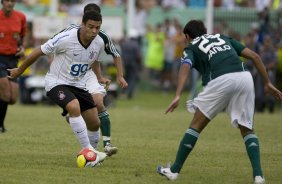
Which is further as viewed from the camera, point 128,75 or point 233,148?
point 128,75

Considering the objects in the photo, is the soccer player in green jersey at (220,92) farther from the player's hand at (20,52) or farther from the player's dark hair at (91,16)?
the player's hand at (20,52)

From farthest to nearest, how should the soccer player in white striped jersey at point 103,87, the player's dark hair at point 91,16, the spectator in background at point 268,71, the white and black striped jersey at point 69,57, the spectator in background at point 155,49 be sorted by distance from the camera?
the spectator in background at point 155,49
the spectator in background at point 268,71
the soccer player in white striped jersey at point 103,87
the white and black striped jersey at point 69,57
the player's dark hair at point 91,16

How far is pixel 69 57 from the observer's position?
475 inches

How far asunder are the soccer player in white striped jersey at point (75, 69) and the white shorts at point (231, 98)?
197 centimetres

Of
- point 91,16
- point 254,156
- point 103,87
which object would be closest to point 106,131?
point 103,87

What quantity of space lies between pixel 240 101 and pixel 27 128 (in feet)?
27.4

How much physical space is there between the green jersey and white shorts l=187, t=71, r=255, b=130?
0.32ft

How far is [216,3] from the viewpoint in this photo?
113ft

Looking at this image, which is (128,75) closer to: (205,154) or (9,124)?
(9,124)

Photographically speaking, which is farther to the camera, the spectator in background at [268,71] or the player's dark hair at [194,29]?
the spectator in background at [268,71]

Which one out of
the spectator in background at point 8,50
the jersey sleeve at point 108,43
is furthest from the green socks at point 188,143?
the spectator in background at point 8,50

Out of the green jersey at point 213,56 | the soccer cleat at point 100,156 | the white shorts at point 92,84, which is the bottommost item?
the soccer cleat at point 100,156

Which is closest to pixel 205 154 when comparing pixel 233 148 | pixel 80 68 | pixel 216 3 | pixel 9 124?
pixel 233 148

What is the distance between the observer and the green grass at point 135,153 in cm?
1091
